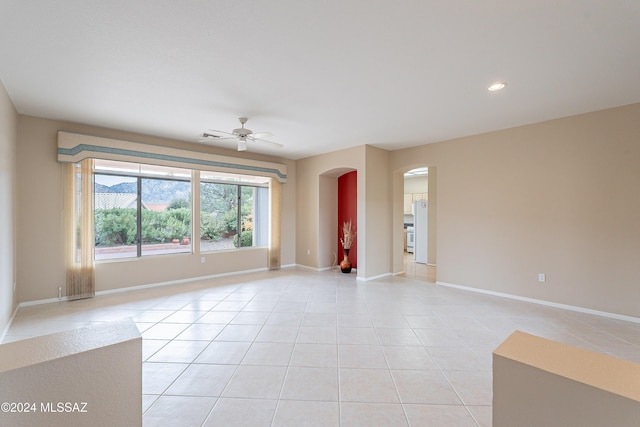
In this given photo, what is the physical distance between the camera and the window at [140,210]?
457 cm

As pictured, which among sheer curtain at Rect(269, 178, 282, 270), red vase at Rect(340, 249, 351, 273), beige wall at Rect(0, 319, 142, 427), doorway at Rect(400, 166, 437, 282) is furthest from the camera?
doorway at Rect(400, 166, 437, 282)

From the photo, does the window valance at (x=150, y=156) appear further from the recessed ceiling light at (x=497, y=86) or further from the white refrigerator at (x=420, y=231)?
the recessed ceiling light at (x=497, y=86)

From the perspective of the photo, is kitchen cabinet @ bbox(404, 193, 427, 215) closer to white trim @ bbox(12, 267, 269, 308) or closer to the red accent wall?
the red accent wall

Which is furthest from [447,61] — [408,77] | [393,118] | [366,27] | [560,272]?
[560,272]

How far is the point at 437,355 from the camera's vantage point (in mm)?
2594

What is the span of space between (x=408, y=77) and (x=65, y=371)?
3.25m

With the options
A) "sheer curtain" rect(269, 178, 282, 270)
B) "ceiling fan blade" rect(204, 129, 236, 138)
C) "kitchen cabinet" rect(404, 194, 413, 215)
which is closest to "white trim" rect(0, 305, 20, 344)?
"ceiling fan blade" rect(204, 129, 236, 138)

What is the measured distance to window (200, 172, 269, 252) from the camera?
5738 mm

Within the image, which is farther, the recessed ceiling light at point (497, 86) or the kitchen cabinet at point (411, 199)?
the kitchen cabinet at point (411, 199)

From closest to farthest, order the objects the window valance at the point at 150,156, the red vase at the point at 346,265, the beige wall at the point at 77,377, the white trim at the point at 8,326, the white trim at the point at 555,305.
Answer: the beige wall at the point at 77,377, the white trim at the point at 8,326, the white trim at the point at 555,305, the window valance at the point at 150,156, the red vase at the point at 346,265

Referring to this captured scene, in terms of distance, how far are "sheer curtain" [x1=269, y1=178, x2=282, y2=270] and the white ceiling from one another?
2698 millimetres

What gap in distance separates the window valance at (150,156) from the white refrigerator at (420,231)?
4.31 metres

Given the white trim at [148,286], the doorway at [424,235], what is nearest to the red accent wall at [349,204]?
the doorway at [424,235]

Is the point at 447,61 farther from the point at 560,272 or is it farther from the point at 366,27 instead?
the point at 560,272
